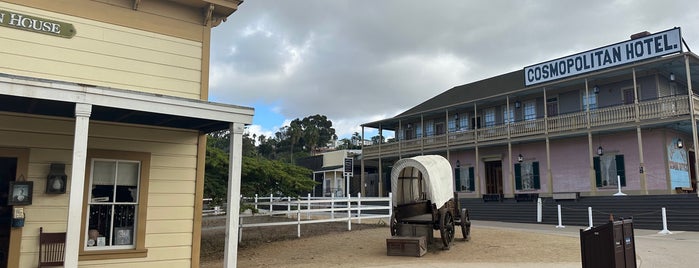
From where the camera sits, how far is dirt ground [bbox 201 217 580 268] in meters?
10.3

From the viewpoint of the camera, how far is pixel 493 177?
28.7 m

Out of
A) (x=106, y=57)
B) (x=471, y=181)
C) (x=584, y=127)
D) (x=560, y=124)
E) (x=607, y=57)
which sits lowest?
(x=471, y=181)

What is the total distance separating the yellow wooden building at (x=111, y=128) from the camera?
22.2 ft

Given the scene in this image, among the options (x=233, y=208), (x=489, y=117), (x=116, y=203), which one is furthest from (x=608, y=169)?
(x=116, y=203)

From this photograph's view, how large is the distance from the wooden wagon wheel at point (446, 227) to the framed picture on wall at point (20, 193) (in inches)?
322

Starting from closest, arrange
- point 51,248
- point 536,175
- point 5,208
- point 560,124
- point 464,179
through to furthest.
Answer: point 51,248, point 5,208, point 560,124, point 536,175, point 464,179

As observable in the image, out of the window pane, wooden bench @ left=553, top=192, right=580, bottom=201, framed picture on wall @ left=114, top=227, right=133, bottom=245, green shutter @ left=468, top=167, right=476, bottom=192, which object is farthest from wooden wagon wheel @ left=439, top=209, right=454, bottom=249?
green shutter @ left=468, top=167, right=476, bottom=192

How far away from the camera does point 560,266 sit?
9.29 meters

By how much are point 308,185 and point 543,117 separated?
16759 mm

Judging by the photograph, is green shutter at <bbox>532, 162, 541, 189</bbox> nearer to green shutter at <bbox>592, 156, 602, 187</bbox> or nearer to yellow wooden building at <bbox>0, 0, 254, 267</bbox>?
green shutter at <bbox>592, 156, 602, 187</bbox>

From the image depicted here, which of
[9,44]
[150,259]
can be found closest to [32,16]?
[9,44]

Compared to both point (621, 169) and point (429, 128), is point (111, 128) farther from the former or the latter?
point (429, 128)

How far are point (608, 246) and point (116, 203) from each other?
7111 millimetres

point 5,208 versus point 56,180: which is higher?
Answer: point 56,180
